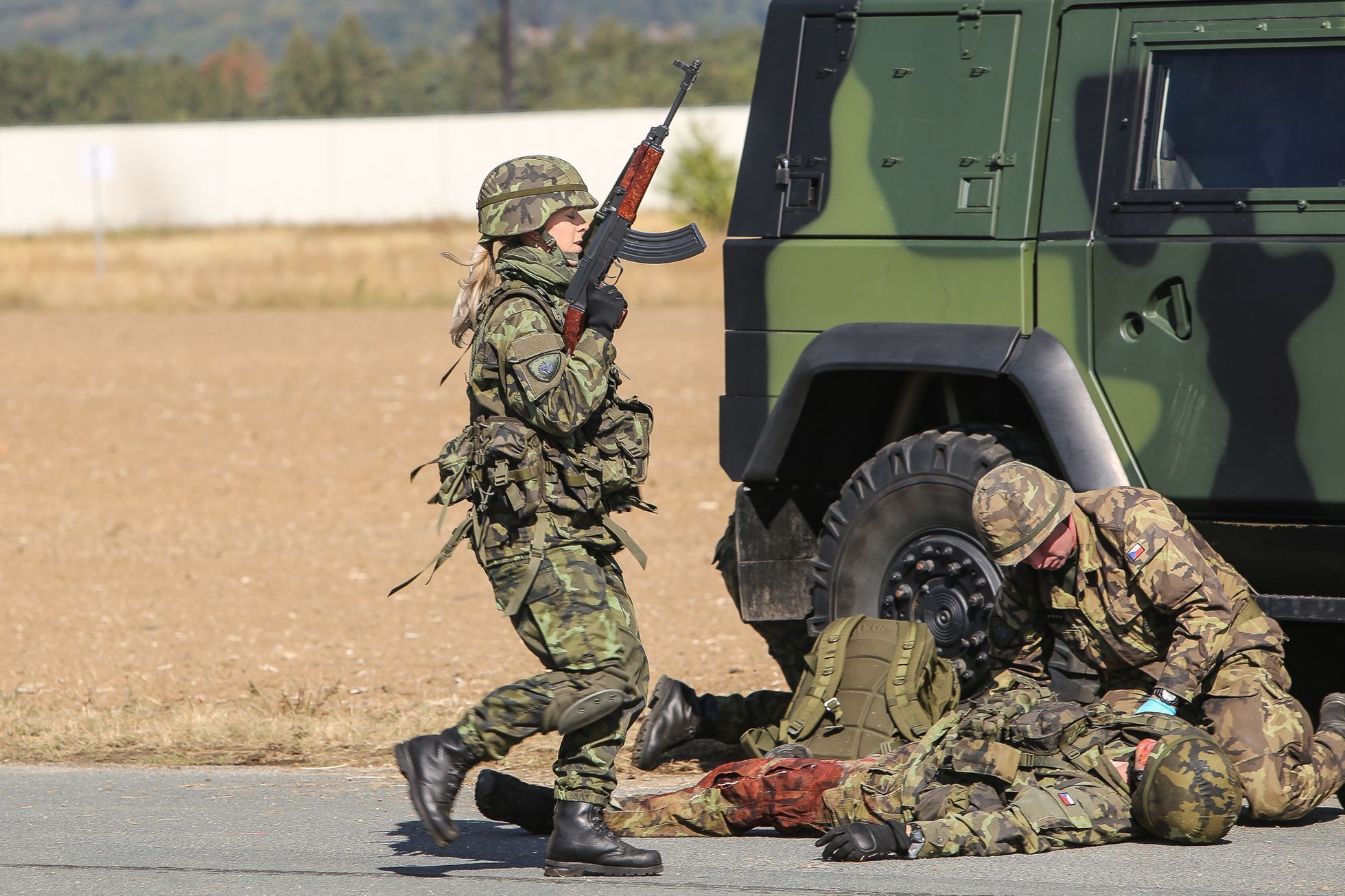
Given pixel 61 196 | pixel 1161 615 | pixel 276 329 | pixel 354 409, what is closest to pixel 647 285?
pixel 276 329

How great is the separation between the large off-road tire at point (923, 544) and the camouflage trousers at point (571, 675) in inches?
53.8

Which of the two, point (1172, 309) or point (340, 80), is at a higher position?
point (340, 80)

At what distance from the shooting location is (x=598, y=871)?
4621 mm

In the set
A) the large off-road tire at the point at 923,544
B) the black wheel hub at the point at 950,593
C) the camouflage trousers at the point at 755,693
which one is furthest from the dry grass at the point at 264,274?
the black wheel hub at the point at 950,593

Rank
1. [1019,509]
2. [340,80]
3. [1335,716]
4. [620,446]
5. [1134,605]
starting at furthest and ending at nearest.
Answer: [340,80] → [1335,716] → [1134,605] → [1019,509] → [620,446]

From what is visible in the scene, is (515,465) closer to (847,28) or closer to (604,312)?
(604,312)

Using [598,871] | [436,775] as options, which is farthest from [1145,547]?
[436,775]

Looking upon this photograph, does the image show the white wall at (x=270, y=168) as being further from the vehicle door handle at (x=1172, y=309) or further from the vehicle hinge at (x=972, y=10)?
the vehicle door handle at (x=1172, y=309)

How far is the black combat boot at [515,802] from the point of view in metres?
5.04

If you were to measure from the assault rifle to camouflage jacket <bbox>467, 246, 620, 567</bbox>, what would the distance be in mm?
63

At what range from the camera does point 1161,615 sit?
203 inches

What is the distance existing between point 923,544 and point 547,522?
1.56 meters

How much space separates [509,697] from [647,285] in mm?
23162

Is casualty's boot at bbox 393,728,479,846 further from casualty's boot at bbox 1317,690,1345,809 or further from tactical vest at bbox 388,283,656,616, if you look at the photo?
casualty's boot at bbox 1317,690,1345,809
